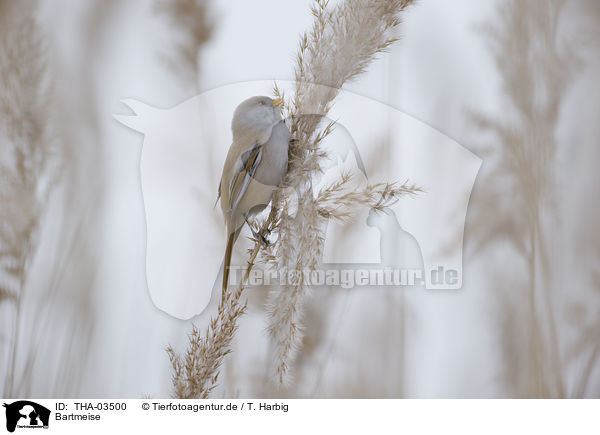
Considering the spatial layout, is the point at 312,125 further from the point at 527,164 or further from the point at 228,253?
the point at 527,164

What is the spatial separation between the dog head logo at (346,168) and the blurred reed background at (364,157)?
0.08 ft

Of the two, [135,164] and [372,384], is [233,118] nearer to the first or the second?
[135,164]

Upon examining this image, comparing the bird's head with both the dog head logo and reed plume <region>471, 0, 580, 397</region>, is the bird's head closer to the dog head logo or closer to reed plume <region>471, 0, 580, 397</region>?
the dog head logo

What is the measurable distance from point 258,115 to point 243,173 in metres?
0.11

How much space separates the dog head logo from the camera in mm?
907

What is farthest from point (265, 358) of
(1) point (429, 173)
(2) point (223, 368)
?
(1) point (429, 173)

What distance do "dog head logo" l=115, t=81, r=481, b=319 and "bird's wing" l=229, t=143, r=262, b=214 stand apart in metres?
0.10

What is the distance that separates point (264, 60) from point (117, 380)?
2.33 feet

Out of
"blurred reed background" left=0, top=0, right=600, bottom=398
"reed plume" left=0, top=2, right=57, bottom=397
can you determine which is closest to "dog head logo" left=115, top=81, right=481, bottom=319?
"blurred reed background" left=0, top=0, right=600, bottom=398
